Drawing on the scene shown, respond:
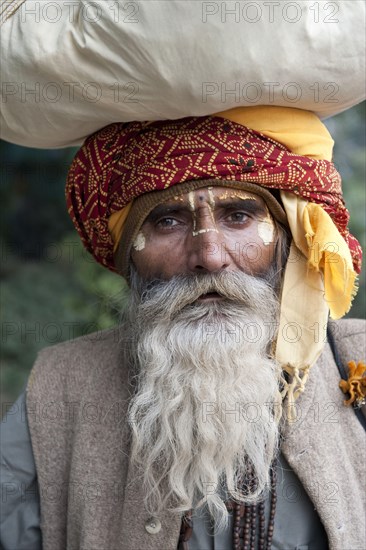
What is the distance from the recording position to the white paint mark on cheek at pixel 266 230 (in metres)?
2.26

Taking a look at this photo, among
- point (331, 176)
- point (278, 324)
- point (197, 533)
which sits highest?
point (331, 176)

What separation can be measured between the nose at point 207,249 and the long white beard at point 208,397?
0.12ft

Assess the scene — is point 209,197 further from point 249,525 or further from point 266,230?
point 249,525

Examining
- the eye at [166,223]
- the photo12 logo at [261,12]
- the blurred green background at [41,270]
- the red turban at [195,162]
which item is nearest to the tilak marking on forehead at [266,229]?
Result: the red turban at [195,162]

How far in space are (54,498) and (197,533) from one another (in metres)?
0.49

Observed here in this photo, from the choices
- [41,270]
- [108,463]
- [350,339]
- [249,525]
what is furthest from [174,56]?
[41,270]

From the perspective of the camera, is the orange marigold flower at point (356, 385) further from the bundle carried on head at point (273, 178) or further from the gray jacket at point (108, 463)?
the bundle carried on head at point (273, 178)

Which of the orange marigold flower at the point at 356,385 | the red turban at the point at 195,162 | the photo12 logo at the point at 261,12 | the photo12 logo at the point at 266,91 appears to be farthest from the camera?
the orange marigold flower at the point at 356,385

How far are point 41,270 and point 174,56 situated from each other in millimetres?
2770

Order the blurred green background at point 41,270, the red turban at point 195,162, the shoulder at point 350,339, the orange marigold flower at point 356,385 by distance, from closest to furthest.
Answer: the red turban at point 195,162 < the orange marigold flower at point 356,385 < the shoulder at point 350,339 < the blurred green background at point 41,270

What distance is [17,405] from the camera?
2461 mm

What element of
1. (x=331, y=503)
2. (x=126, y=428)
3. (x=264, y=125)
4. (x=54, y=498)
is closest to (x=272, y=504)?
(x=331, y=503)

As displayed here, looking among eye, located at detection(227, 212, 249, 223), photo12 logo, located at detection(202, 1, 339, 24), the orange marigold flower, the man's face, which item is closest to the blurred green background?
the man's face

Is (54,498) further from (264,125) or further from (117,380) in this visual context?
(264,125)
